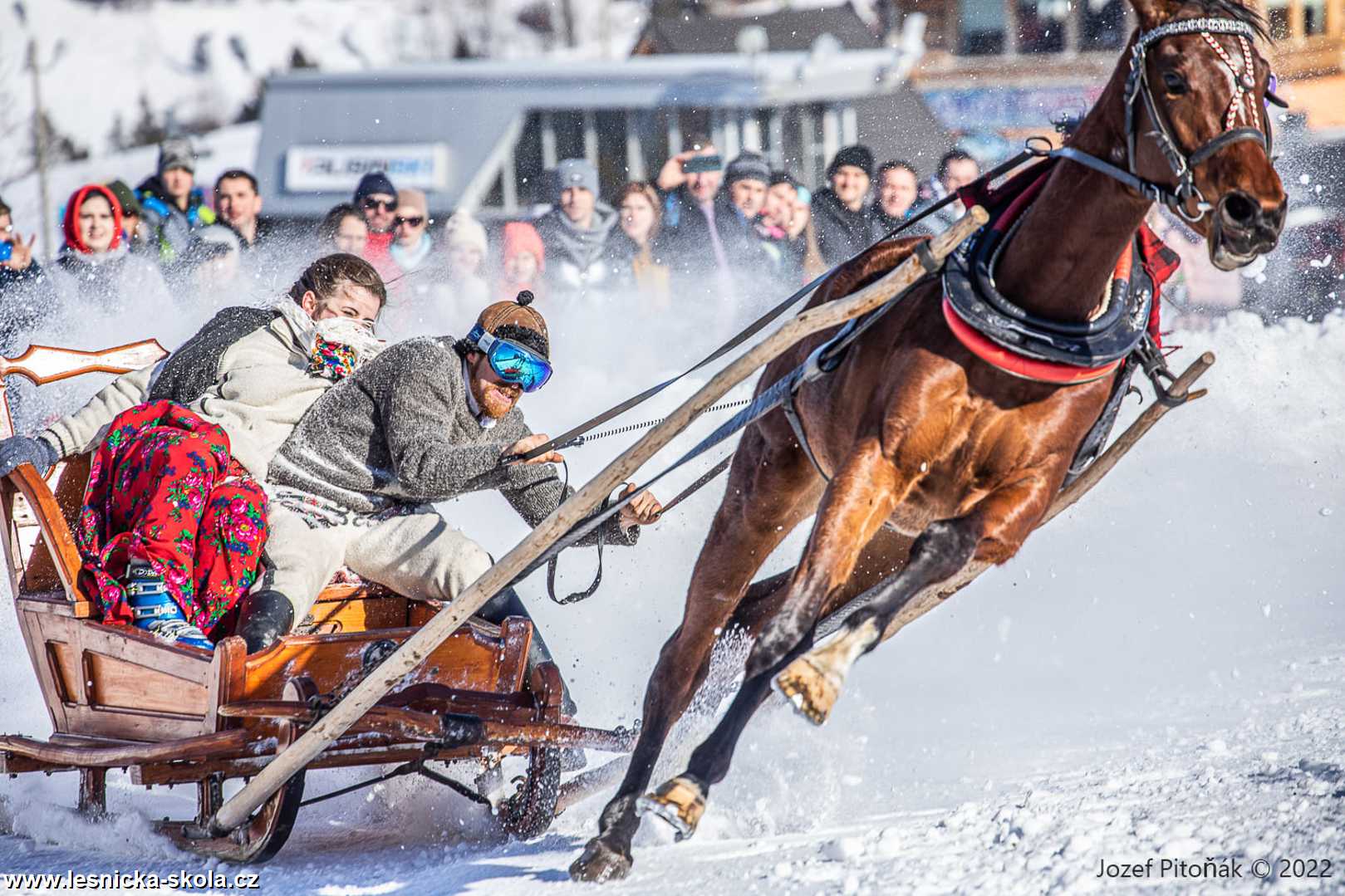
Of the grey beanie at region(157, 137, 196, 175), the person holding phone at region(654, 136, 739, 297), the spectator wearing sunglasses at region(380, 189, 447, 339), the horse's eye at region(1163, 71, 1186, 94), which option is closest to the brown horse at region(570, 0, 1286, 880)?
the horse's eye at region(1163, 71, 1186, 94)

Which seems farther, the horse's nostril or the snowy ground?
the snowy ground

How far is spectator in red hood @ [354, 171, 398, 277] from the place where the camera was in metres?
8.14

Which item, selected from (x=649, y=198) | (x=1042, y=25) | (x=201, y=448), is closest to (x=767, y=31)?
(x=1042, y=25)

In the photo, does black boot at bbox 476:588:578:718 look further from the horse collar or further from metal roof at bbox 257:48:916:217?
metal roof at bbox 257:48:916:217

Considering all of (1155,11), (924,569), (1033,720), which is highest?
(1155,11)

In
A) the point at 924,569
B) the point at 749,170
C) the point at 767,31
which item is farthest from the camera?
the point at 767,31

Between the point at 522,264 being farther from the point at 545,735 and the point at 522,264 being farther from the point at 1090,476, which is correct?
the point at 1090,476

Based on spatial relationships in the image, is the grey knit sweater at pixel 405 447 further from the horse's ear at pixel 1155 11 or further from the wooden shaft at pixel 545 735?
the horse's ear at pixel 1155 11

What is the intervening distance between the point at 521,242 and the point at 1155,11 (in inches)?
235

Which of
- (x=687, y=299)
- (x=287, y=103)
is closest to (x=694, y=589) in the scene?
(x=687, y=299)

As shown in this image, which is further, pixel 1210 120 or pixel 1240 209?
pixel 1210 120

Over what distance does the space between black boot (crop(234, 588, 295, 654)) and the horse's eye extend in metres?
2.47

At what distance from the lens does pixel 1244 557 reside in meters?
6.68

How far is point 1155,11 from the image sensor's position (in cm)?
314
